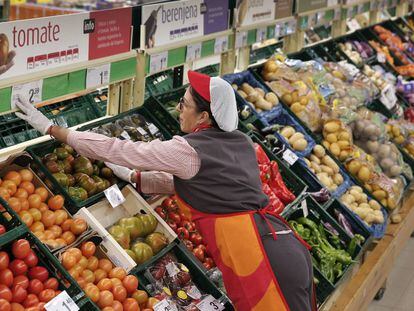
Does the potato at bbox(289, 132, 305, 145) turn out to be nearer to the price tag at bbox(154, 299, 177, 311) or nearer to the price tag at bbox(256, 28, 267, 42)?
the price tag at bbox(256, 28, 267, 42)

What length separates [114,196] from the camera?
3.46 metres

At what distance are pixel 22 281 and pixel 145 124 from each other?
1.54 metres

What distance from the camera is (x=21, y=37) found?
3.25 metres

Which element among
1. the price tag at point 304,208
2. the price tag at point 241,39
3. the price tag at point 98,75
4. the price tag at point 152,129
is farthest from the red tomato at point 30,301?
the price tag at point 241,39

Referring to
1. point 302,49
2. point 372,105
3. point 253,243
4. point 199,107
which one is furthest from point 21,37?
point 372,105

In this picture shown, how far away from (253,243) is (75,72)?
128 centimetres

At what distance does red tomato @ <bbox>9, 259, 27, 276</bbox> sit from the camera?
273 centimetres

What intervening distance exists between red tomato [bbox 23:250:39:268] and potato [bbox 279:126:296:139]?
274 centimetres

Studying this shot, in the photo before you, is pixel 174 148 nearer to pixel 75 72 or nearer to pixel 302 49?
pixel 75 72

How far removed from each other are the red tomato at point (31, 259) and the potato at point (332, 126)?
10.8ft

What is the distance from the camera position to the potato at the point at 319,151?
534cm

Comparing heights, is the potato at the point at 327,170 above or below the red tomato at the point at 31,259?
below

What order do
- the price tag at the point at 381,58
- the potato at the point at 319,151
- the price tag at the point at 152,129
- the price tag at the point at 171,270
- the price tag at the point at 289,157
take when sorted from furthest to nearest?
the price tag at the point at 381,58
the potato at the point at 319,151
the price tag at the point at 289,157
the price tag at the point at 152,129
the price tag at the point at 171,270

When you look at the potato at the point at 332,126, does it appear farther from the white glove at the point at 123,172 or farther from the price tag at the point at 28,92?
the price tag at the point at 28,92
